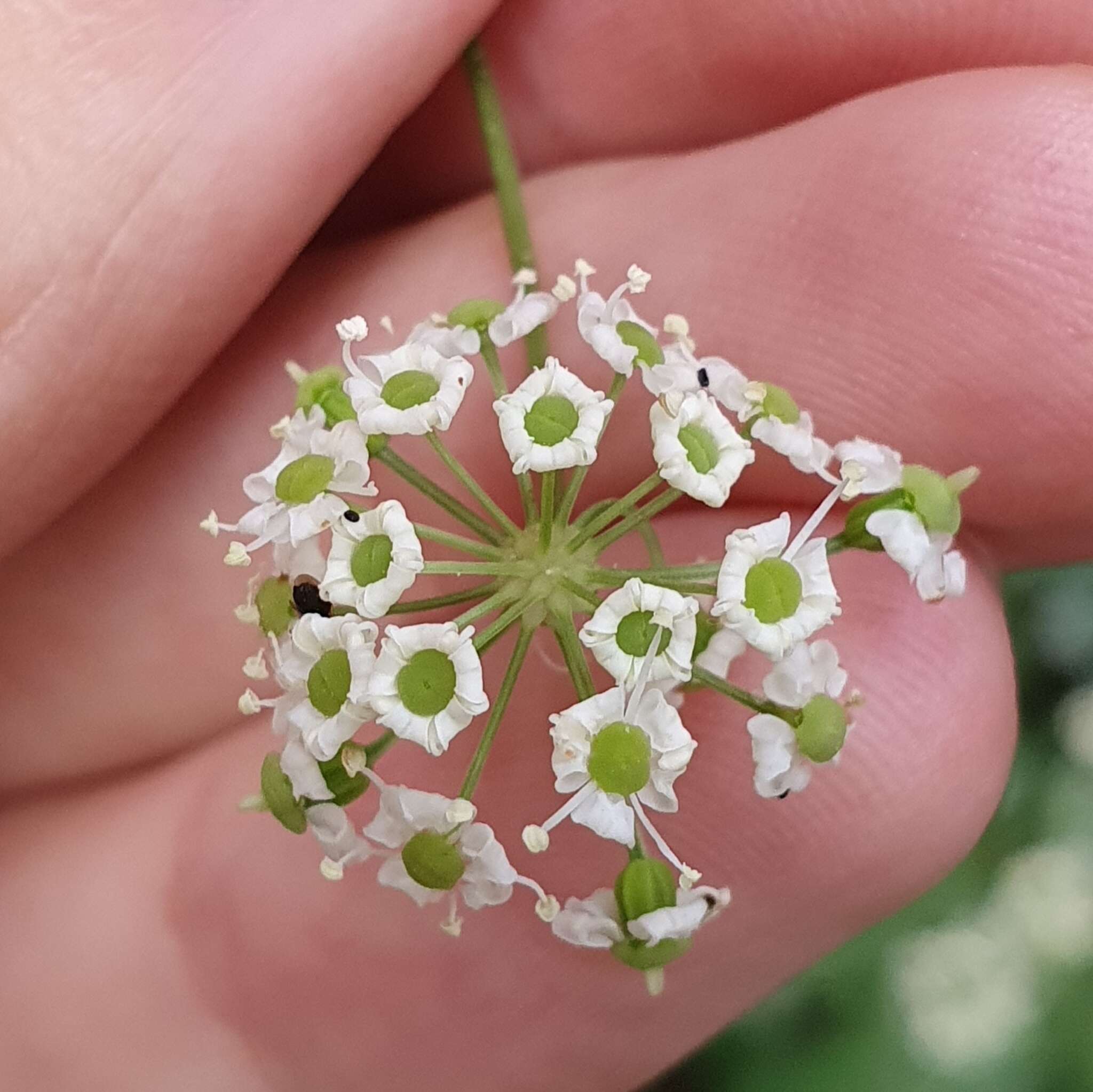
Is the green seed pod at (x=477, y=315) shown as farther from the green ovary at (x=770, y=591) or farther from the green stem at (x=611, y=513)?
the green ovary at (x=770, y=591)

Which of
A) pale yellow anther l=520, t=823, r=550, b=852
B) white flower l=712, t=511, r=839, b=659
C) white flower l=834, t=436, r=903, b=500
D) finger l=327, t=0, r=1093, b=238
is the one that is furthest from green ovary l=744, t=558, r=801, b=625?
finger l=327, t=0, r=1093, b=238

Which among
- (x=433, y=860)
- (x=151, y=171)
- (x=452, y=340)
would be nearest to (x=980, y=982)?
(x=433, y=860)

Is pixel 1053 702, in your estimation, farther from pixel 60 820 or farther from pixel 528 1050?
pixel 60 820

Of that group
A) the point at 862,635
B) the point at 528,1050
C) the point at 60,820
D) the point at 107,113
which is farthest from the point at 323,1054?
the point at 107,113

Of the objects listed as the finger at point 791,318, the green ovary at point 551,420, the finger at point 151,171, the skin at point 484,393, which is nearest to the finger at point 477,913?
the skin at point 484,393

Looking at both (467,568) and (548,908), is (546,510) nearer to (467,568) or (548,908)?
(467,568)
